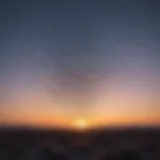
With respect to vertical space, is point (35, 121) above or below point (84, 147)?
above

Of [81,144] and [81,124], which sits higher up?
[81,124]

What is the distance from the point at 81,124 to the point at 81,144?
168mm

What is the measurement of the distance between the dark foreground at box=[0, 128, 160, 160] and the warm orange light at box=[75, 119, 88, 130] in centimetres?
5

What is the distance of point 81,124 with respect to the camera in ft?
9.15

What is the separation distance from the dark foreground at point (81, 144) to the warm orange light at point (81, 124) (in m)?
0.05

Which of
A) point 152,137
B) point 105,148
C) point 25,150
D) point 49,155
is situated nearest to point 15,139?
point 25,150

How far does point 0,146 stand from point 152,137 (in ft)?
4.22

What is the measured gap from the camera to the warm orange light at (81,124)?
2.76 metres

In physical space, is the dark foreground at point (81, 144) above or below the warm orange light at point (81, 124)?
below

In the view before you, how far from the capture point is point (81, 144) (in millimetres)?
2789

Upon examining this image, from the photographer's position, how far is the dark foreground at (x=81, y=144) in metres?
2.75

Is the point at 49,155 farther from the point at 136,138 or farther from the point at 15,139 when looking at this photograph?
the point at 136,138

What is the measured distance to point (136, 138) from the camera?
9.09 ft

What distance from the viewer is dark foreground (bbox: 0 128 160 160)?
2.75 m
